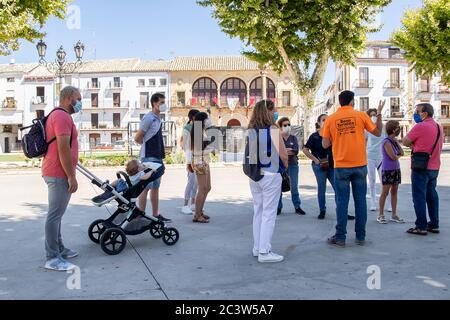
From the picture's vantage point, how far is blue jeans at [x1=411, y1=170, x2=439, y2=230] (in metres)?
5.95

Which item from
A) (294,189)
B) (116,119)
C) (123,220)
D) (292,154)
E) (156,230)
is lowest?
(156,230)

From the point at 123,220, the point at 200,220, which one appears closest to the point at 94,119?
the point at 200,220

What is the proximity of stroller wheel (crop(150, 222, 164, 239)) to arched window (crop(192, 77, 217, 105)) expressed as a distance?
Answer: 182 ft

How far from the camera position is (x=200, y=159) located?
6840 mm

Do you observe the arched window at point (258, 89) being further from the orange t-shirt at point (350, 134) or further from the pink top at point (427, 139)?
the orange t-shirt at point (350, 134)

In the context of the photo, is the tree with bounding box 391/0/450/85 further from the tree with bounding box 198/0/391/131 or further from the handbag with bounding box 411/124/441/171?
the handbag with bounding box 411/124/441/171

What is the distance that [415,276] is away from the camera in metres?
4.18

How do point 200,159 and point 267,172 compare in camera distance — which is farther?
point 200,159

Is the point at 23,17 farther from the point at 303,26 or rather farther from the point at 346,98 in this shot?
the point at 346,98

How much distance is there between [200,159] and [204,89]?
181ft

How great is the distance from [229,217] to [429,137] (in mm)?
3323

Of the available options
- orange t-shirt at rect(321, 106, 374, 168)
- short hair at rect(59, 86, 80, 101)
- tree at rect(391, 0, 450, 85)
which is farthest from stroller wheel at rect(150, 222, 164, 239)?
tree at rect(391, 0, 450, 85)

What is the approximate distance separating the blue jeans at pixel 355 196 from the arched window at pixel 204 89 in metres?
55.7
